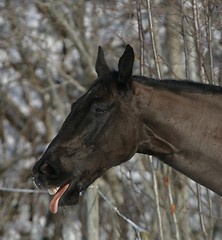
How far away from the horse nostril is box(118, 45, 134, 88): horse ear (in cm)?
60

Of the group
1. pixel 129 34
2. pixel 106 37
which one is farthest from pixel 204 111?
pixel 106 37

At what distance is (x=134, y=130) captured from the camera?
5938 millimetres

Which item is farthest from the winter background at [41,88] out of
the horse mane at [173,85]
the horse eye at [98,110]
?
the horse eye at [98,110]

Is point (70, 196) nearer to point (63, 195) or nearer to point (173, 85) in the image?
point (63, 195)

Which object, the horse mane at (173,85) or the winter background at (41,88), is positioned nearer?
the horse mane at (173,85)

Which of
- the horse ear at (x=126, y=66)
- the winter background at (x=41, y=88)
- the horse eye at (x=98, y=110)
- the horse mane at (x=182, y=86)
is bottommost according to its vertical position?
the winter background at (x=41, y=88)

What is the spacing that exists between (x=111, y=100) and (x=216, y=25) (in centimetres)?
238

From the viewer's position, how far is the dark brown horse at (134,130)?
19.3ft

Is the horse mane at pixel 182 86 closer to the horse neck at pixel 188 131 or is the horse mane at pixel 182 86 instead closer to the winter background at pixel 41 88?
the horse neck at pixel 188 131

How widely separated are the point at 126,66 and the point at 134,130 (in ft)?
1.16

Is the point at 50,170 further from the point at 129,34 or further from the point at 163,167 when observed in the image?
the point at 129,34

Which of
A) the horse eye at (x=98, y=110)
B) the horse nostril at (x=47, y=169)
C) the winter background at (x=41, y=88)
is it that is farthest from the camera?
the winter background at (x=41, y=88)

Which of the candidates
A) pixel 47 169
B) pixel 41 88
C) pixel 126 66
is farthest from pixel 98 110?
pixel 41 88

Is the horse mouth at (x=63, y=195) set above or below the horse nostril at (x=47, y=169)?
below
